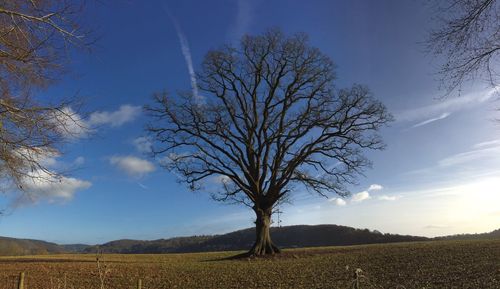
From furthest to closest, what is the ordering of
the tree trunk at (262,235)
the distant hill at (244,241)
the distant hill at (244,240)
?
the distant hill at (244,240) < the distant hill at (244,241) < the tree trunk at (262,235)

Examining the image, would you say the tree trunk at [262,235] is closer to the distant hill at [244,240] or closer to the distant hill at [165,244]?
the distant hill at [244,240]

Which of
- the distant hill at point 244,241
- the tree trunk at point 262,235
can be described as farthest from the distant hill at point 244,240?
the tree trunk at point 262,235

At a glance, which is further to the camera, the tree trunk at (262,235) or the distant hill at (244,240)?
the distant hill at (244,240)

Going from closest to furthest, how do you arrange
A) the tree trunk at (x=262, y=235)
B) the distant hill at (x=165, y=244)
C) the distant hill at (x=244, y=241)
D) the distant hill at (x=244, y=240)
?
the tree trunk at (x=262, y=235) → the distant hill at (x=244, y=241) → the distant hill at (x=244, y=240) → the distant hill at (x=165, y=244)

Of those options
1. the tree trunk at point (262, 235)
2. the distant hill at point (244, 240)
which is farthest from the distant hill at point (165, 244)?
the tree trunk at point (262, 235)

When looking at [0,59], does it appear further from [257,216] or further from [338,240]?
[338,240]

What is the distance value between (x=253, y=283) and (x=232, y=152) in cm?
1615

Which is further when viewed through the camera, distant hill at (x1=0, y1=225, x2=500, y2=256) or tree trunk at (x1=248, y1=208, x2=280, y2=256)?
distant hill at (x1=0, y1=225, x2=500, y2=256)

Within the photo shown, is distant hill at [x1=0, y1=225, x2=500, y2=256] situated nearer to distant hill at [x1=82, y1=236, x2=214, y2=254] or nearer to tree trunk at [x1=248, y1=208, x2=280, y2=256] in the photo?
distant hill at [x1=82, y1=236, x2=214, y2=254]

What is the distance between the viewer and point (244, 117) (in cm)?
3142

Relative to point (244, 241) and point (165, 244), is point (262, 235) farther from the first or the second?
point (165, 244)

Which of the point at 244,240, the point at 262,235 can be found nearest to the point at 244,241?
the point at 244,240

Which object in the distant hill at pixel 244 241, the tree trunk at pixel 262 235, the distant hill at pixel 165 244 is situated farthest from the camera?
the distant hill at pixel 165 244

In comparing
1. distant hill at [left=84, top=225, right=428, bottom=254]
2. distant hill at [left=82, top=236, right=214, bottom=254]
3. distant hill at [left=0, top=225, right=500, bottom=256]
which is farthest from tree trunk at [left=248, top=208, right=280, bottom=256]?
distant hill at [left=82, top=236, right=214, bottom=254]
